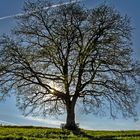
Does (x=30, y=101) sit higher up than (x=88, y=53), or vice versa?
(x=88, y=53)

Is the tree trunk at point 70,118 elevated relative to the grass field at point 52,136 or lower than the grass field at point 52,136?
elevated

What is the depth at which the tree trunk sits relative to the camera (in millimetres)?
45891

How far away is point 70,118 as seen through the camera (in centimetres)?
4681

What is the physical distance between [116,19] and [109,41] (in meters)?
2.66

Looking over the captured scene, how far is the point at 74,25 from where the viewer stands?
46.3 metres

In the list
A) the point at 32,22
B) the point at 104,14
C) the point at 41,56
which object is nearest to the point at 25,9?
the point at 32,22

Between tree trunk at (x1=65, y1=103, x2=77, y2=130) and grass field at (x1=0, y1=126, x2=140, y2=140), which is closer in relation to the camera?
grass field at (x1=0, y1=126, x2=140, y2=140)

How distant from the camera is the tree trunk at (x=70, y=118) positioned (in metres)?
45.9

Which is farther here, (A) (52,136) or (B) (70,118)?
(B) (70,118)

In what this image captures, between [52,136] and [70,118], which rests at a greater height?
[70,118]

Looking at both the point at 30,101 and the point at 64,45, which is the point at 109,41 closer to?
the point at 64,45

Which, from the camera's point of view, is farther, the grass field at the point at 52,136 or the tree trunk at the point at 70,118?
the tree trunk at the point at 70,118

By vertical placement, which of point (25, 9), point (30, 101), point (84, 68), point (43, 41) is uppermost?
point (25, 9)

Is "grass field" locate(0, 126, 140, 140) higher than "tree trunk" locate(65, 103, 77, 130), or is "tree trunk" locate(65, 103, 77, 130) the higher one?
"tree trunk" locate(65, 103, 77, 130)
